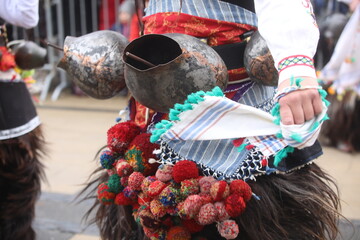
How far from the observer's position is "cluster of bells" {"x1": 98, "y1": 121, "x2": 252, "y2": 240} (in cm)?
136

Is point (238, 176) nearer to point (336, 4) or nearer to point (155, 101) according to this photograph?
point (155, 101)

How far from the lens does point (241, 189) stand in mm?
1361

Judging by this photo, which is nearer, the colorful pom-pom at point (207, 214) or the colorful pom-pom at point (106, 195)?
the colorful pom-pom at point (207, 214)

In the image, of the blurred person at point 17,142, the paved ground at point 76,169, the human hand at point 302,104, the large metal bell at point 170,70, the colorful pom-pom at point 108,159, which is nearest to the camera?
the human hand at point 302,104

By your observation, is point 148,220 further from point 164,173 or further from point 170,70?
point 170,70

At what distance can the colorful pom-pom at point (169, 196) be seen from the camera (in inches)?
55.7

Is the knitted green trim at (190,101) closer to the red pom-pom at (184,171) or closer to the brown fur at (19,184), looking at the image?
the red pom-pom at (184,171)

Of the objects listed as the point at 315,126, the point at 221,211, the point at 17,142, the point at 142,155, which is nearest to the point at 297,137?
the point at 315,126

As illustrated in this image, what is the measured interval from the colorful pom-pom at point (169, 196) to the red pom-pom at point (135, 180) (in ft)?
0.36

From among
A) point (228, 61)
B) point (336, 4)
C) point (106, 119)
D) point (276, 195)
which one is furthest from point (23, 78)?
point (336, 4)

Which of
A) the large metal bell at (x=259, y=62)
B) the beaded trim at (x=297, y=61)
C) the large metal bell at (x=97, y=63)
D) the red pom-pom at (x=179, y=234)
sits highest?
the beaded trim at (x=297, y=61)

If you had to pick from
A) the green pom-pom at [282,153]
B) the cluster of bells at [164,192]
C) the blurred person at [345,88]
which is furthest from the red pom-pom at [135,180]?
the blurred person at [345,88]

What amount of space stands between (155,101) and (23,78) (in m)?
1.39

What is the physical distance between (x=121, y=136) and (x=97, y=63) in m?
0.25
